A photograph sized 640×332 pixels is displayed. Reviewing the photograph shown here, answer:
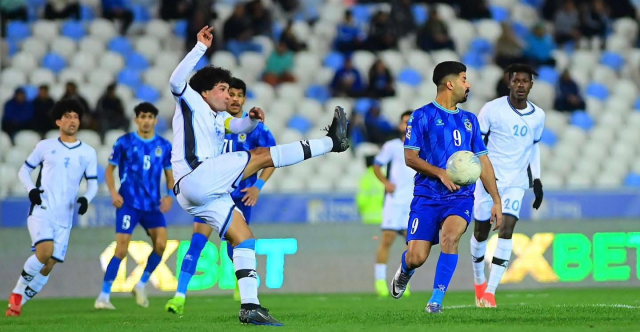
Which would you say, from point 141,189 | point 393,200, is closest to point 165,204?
point 141,189

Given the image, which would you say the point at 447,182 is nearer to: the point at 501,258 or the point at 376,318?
the point at 376,318

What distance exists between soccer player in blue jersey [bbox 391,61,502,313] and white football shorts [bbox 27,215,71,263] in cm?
439

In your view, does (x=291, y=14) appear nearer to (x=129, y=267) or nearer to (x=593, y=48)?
(x=593, y=48)

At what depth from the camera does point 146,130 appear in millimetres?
12617

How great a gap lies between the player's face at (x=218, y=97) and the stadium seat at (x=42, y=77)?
1132 centimetres

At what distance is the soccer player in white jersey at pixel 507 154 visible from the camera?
1067 centimetres

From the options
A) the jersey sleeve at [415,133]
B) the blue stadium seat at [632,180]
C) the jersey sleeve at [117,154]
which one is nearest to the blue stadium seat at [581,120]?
the blue stadium seat at [632,180]

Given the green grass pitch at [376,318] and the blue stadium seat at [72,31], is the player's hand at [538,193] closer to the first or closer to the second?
the green grass pitch at [376,318]

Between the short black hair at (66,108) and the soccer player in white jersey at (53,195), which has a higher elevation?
the short black hair at (66,108)

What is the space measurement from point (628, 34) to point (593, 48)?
3.05ft

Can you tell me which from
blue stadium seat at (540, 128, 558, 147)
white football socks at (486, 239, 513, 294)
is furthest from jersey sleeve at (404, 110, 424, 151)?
blue stadium seat at (540, 128, 558, 147)

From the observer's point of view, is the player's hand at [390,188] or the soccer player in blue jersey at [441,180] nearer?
the soccer player in blue jersey at [441,180]

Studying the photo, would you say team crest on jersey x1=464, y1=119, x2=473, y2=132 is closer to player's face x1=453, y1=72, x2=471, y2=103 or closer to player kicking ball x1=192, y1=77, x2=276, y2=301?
player's face x1=453, y1=72, x2=471, y2=103

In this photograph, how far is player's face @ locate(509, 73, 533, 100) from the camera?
34.9 feet
